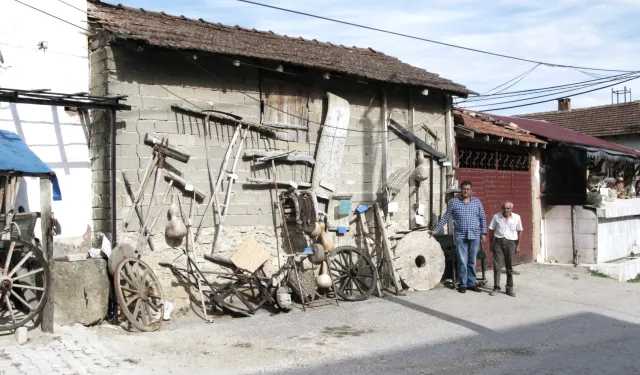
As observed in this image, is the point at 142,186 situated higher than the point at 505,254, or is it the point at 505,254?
the point at 142,186

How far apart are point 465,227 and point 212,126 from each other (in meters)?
4.66

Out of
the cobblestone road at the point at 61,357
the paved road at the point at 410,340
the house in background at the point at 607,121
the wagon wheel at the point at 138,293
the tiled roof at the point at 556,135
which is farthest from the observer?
the house in background at the point at 607,121

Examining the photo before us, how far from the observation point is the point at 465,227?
1090 centimetres

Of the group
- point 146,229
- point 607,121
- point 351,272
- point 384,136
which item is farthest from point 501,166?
point 607,121

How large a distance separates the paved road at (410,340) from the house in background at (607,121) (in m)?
16.2

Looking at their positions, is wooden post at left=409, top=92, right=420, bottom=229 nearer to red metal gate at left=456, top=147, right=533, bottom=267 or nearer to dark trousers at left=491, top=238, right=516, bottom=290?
red metal gate at left=456, top=147, right=533, bottom=267

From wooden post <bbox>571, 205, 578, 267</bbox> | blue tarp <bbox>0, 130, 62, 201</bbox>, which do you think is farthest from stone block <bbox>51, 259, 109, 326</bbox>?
wooden post <bbox>571, 205, 578, 267</bbox>

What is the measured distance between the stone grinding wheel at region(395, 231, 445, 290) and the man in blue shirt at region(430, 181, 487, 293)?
297 millimetres

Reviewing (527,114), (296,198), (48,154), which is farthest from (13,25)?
(527,114)

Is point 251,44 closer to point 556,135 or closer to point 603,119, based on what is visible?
point 556,135

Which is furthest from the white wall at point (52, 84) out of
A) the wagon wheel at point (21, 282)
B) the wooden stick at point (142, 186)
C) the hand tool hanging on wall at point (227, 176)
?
the hand tool hanging on wall at point (227, 176)

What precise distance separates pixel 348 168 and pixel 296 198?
1479mm

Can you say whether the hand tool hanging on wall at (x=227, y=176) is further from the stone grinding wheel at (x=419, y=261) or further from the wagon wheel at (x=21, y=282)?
the stone grinding wheel at (x=419, y=261)

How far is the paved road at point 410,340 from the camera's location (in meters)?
6.61
